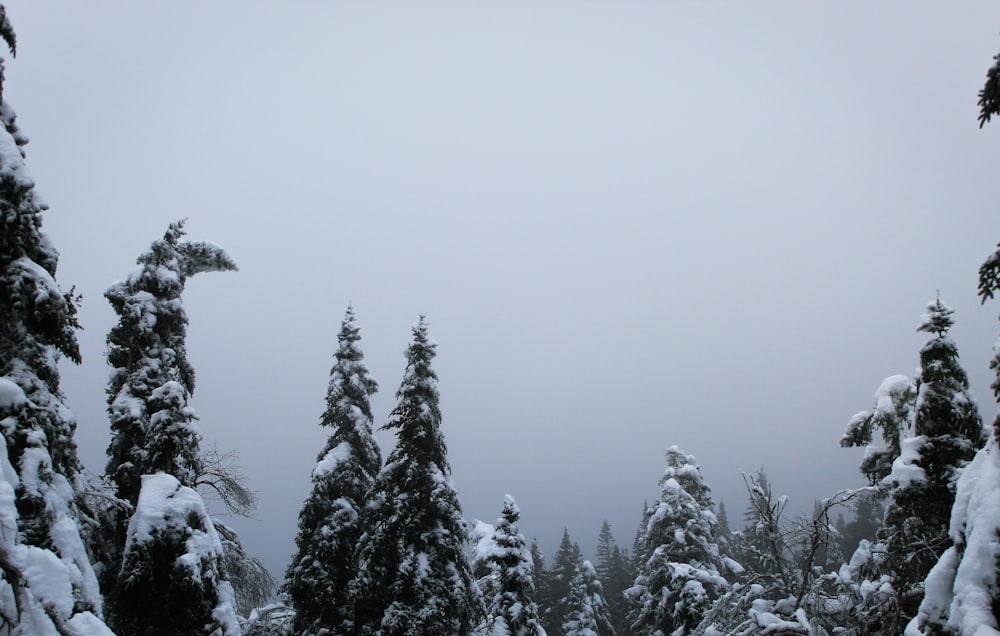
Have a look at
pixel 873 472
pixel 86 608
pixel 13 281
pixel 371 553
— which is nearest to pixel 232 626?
pixel 86 608

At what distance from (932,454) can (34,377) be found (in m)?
14.5

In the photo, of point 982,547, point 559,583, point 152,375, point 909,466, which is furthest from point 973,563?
point 559,583

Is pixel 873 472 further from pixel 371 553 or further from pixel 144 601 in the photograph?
pixel 144 601

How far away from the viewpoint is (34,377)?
7.49 metres

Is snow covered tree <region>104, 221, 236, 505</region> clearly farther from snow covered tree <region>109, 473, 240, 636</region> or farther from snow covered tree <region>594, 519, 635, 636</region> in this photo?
snow covered tree <region>594, 519, 635, 636</region>

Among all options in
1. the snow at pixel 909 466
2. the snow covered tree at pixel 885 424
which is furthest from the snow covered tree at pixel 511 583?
the snow at pixel 909 466

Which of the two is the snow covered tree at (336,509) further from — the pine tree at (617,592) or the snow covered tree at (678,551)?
the pine tree at (617,592)

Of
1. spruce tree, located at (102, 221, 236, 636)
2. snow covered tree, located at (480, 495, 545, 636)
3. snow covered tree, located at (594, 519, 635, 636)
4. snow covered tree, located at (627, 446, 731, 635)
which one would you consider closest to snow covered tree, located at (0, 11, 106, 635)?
spruce tree, located at (102, 221, 236, 636)

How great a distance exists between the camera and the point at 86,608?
231 inches

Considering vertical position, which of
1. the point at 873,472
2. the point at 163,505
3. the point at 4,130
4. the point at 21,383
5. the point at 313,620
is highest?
the point at 4,130

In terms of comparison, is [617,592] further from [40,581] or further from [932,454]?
[40,581]

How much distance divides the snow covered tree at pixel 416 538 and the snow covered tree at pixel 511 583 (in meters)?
3.74

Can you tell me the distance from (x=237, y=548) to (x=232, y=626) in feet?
14.1

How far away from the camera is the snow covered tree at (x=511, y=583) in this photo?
2242cm
